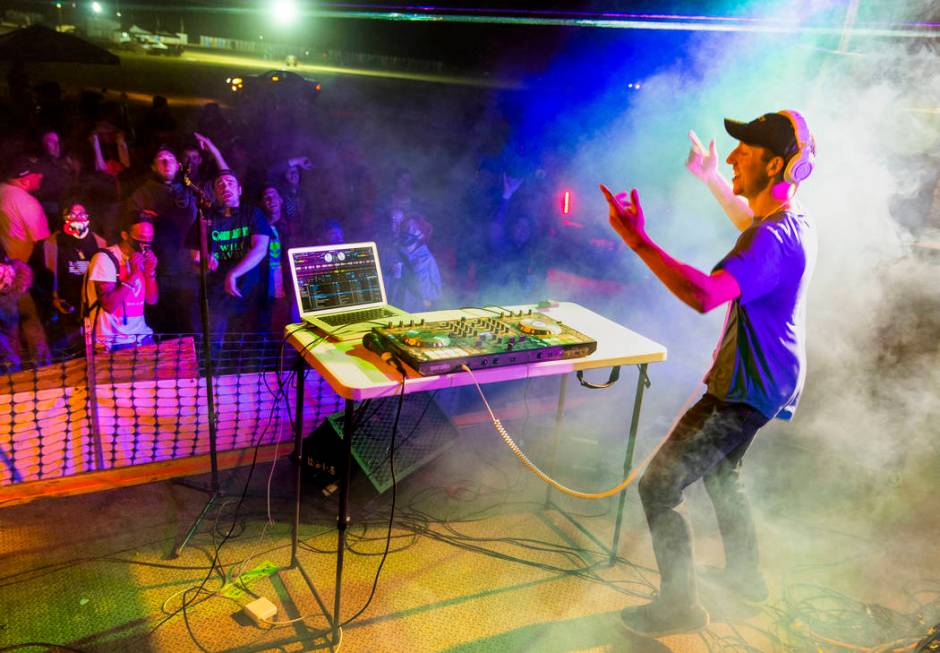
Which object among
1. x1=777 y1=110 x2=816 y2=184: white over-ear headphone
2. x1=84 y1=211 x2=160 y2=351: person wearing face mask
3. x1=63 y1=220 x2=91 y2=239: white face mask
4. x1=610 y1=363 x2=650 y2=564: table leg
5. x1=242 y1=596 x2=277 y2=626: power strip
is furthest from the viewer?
x1=63 y1=220 x2=91 y2=239: white face mask

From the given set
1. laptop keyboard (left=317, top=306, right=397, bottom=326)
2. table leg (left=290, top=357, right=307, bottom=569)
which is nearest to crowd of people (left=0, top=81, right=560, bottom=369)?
laptop keyboard (left=317, top=306, right=397, bottom=326)

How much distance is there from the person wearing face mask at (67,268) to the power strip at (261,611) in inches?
95.1

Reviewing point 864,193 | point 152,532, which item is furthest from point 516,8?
point 152,532

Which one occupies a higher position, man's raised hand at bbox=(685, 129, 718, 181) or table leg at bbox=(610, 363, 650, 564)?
man's raised hand at bbox=(685, 129, 718, 181)

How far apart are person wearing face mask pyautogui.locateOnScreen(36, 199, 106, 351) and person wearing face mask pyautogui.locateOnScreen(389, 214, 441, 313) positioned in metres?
1.94

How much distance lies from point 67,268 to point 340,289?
241 cm

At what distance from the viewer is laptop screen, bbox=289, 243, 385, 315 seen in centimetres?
244

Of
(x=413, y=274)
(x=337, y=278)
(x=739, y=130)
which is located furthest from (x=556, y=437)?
(x=413, y=274)

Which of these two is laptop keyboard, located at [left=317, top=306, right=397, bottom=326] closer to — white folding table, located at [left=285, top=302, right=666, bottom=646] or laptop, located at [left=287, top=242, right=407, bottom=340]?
laptop, located at [left=287, top=242, right=407, bottom=340]

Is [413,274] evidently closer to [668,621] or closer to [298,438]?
[298,438]

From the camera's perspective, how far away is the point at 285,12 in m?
4.76

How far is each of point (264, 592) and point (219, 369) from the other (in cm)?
143

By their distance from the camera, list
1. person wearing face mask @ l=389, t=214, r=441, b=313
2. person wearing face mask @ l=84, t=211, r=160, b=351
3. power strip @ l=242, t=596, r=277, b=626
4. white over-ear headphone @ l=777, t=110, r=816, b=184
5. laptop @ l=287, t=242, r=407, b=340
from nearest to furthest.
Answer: white over-ear headphone @ l=777, t=110, r=816, b=184, power strip @ l=242, t=596, r=277, b=626, laptop @ l=287, t=242, r=407, b=340, person wearing face mask @ l=84, t=211, r=160, b=351, person wearing face mask @ l=389, t=214, r=441, b=313

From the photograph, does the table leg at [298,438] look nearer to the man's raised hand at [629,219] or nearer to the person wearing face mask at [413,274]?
the man's raised hand at [629,219]
